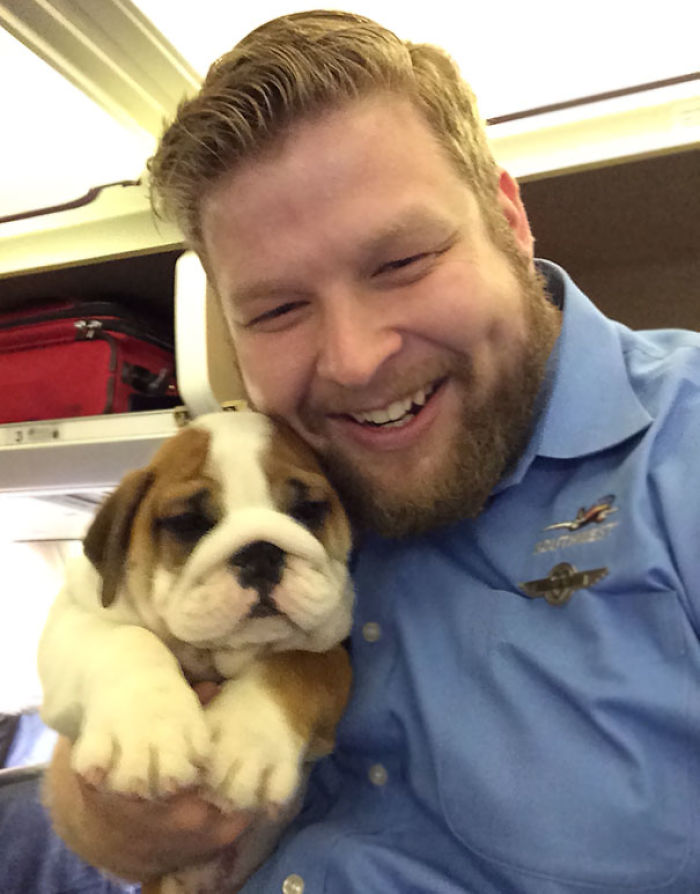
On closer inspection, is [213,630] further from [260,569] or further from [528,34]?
[528,34]

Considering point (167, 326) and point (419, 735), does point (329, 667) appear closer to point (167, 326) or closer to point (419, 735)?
point (419, 735)

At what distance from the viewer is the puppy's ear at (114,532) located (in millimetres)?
836

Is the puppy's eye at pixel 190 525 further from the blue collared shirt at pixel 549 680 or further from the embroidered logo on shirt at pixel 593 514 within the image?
the embroidered logo on shirt at pixel 593 514

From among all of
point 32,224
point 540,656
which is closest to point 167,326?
point 32,224

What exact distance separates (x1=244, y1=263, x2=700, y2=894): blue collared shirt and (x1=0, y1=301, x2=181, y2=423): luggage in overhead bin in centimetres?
88

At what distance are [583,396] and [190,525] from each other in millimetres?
482

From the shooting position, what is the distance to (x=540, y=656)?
733 millimetres

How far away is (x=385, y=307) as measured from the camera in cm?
86

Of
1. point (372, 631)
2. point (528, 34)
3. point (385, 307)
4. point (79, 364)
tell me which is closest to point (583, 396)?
point (385, 307)

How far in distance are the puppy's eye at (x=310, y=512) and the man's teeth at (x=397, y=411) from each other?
0.42 ft

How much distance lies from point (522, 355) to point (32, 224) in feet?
3.89

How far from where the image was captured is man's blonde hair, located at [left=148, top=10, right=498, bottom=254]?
2.78 feet

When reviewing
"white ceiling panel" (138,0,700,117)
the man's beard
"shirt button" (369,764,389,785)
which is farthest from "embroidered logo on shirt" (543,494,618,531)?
"white ceiling panel" (138,0,700,117)

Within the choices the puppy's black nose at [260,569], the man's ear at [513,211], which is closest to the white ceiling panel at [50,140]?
the man's ear at [513,211]
